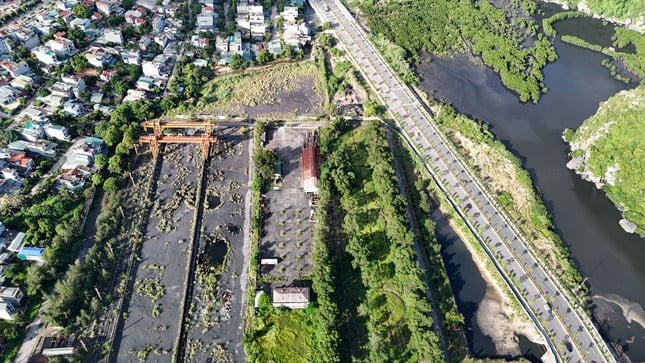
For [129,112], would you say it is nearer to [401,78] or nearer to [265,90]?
[265,90]

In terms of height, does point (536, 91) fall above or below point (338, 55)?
below

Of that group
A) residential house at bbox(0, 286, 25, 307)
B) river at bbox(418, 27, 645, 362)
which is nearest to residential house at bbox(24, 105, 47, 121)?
residential house at bbox(0, 286, 25, 307)

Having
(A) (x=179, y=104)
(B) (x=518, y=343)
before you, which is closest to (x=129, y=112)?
(A) (x=179, y=104)

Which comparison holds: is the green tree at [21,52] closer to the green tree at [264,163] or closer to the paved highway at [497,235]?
the green tree at [264,163]

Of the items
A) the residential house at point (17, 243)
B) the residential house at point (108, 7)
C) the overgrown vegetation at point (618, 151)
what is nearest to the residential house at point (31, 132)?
the residential house at point (17, 243)

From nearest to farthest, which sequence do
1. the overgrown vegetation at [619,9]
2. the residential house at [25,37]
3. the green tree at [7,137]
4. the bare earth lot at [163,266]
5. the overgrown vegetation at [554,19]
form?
the bare earth lot at [163,266] → the green tree at [7,137] → the residential house at [25,37] → the overgrown vegetation at [554,19] → the overgrown vegetation at [619,9]

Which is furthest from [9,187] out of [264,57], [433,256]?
[433,256]
